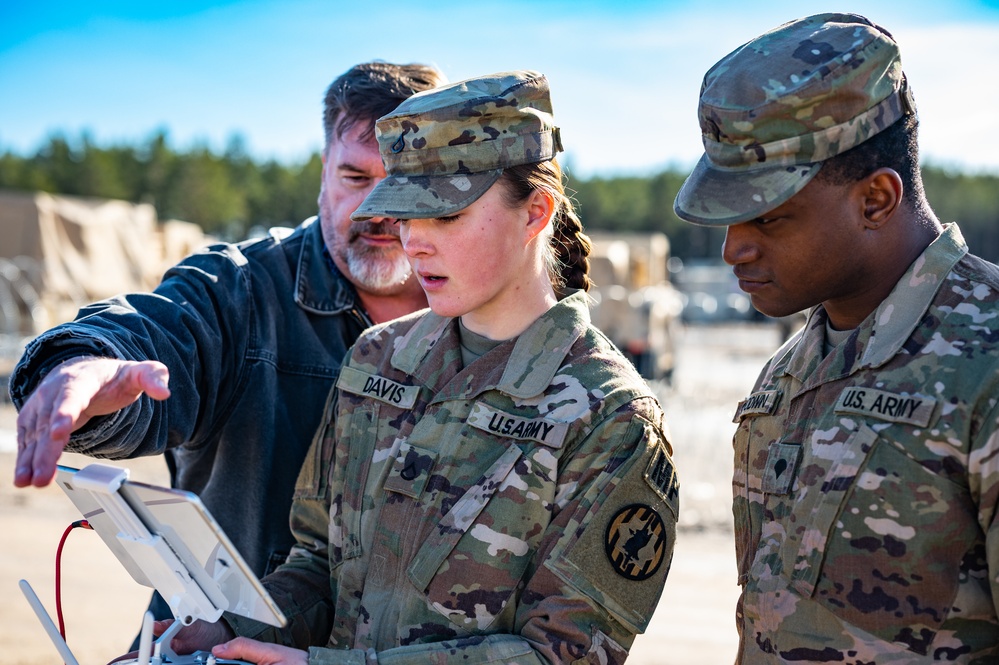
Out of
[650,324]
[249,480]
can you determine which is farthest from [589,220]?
[249,480]

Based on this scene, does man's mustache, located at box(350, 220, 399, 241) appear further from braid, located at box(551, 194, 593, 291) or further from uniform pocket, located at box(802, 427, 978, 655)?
uniform pocket, located at box(802, 427, 978, 655)

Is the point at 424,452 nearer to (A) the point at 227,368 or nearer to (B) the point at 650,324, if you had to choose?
(A) the point at 227,368

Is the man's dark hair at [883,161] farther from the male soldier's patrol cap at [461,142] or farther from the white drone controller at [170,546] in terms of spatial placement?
the white drone controller at [170,546]

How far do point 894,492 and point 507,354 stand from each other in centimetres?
94

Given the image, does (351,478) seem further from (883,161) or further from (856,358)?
(883,161)

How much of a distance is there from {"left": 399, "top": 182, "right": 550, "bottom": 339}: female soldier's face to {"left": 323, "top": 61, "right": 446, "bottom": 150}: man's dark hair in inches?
31.4

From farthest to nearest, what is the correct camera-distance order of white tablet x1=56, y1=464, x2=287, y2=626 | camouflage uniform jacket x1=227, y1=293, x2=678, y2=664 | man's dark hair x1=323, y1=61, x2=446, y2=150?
man's dark hair x1=323, y1=61, x2=446, y2=150 < camouflage uniform jacket x1=227, y1=293, x2=678, y2=664 < white tablet x1=56, y1=464, x2=287, y2=626

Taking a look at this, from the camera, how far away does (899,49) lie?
2.11m

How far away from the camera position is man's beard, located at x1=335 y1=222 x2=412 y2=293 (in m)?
3.17

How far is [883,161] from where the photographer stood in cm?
205

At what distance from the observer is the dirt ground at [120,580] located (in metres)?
6.18

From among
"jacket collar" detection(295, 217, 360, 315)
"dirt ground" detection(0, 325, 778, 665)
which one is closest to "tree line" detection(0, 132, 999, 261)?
"dirt ground" detection(0, 325, 778, 665)

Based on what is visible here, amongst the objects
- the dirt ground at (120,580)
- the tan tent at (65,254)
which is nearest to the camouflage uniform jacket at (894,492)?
the dirt ground at (120,580)

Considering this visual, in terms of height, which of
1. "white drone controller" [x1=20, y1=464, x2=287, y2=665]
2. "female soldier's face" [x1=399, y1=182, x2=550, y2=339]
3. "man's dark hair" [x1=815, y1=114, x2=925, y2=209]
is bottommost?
"white drone controller" [x1=20, y1=464, x2=287, y2=665]
